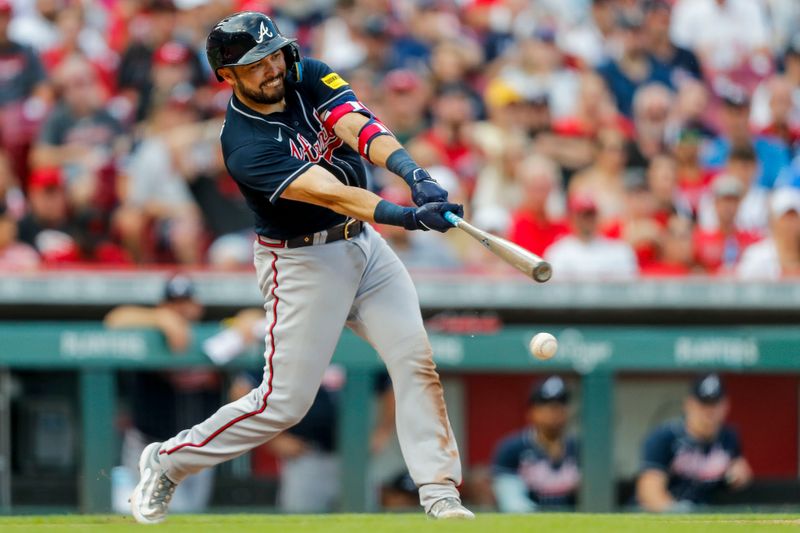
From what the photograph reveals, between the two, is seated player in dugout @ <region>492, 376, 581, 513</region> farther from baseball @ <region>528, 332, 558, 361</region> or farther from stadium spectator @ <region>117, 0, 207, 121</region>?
stadium spectator @ <region>117, 0, 207, 121</region>

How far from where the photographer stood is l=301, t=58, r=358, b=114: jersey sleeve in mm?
4918

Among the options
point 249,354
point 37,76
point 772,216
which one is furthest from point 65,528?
point 37,76

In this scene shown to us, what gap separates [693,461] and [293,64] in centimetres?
364

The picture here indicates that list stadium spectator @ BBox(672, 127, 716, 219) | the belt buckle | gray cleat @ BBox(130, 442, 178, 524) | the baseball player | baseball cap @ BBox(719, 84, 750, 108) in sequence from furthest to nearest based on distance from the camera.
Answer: baseball cap @ BBox(719, 84, 750, 108) < stadium spectator @ BBox(672, 127, 716, 219) < gray cleat @ BBox(130, 442, 178, 524) < the belt buckle < the baseball player

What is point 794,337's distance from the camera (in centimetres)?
734

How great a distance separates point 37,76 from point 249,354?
3.31 meters

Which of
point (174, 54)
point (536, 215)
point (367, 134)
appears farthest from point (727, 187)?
point (367, 134)

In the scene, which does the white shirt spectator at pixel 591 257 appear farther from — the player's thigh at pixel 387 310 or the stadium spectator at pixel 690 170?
the player's thigh at pixel 387 310

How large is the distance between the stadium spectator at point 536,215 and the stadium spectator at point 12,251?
275 cm

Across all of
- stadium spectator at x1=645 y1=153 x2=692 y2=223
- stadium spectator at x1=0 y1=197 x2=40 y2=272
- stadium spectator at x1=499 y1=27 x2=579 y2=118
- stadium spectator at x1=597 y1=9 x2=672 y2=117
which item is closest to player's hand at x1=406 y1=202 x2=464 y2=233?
stadium spectator at x1=0 y1=197 x2=40 y2=272

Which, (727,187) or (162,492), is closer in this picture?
(162,492)

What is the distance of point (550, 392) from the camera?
24.3 feet

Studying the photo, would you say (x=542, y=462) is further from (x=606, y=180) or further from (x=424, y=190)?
(x=424, y=190)

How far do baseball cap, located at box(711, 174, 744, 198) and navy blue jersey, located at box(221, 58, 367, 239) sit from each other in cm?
381
